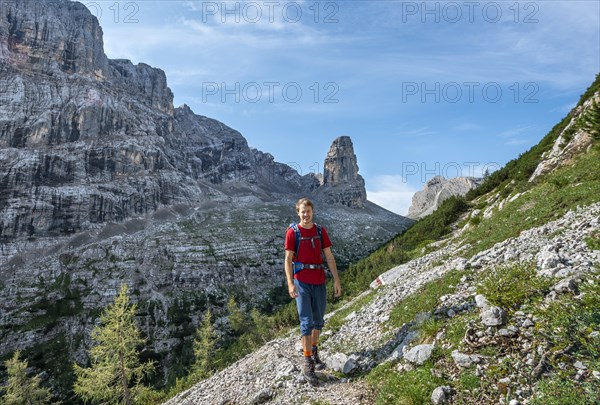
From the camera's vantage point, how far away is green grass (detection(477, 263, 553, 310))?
7195mm

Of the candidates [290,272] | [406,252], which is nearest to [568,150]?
[406,252]

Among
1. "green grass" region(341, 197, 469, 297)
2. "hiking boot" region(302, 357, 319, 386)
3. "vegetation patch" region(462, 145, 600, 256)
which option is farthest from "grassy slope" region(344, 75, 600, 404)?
"green grass" region(341, 197, 469, 297)

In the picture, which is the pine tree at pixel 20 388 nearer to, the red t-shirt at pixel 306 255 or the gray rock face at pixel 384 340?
the gray rock face at pixel 384 340

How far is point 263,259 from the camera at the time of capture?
177 m

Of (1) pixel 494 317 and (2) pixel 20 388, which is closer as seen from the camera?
(1) pixel 494 317

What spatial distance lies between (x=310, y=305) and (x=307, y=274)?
0.85 metres

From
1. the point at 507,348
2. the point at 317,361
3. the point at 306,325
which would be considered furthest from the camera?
the point at 317,361

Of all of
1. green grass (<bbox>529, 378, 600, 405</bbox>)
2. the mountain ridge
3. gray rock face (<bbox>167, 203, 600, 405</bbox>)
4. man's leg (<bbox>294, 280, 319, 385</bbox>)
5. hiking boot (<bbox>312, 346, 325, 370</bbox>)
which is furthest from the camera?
hiking boot (<bbox>312, 346, 325, 370</bbox>)

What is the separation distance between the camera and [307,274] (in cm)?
930

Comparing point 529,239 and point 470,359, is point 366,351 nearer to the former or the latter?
point 470,359

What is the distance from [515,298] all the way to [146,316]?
Result: 13911cm

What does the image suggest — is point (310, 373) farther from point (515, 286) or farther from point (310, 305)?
point (515, 286)

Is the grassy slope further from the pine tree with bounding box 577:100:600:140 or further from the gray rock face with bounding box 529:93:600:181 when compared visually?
the gray rock face with bounding box 529:93:600:181

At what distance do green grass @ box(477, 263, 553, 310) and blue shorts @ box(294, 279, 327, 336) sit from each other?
13.5 ft
